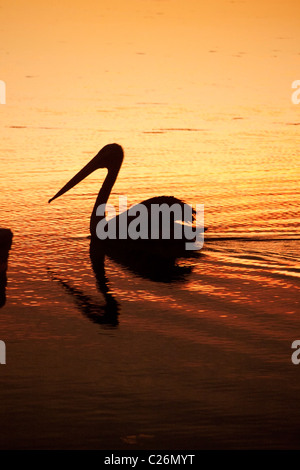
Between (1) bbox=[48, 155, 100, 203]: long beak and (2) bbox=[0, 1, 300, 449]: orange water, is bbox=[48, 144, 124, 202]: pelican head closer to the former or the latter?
(1) bbox=[48, 155, 100, 203]: long beak

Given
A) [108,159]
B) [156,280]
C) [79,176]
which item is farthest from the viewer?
[108,159]

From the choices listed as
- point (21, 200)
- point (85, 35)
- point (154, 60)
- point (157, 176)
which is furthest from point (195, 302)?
point (85, 35)

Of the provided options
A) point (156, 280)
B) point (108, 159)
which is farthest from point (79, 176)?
point (156, 280)

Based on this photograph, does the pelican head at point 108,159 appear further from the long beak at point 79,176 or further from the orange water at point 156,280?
the orange water at point 156,280

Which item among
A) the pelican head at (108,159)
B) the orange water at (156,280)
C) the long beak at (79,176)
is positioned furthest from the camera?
the pelican head at (108,159)

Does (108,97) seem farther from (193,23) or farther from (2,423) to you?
(2,423)

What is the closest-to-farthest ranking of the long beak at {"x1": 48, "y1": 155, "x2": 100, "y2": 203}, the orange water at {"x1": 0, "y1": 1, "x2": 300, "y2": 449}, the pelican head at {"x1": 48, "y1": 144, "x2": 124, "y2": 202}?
the orange water at {"x1": 0, "y1": 1, "x2": 300, "y2": 449} → the long beak at {"x1": 48, "y1": 155, "x2": 100, "y2": 203} → the pelican head at {"x1": 48, "y1": 144, "x2": 124, "y2": 202}

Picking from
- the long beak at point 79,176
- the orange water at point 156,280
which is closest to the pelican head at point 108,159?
Answer: the long beak at point 79,176

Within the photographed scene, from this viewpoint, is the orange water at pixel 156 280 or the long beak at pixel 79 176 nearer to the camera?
the orange water at pixel 156 280

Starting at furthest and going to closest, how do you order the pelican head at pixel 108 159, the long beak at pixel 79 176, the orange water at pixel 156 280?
the pelican head at pixel 108 159 < the long beak at pixel 79 176 < the orange water at pixel 156 280

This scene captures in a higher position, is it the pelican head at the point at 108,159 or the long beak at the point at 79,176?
the pelican head at the point at 108,159

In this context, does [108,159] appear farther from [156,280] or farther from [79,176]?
[156,280]

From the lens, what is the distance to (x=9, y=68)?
57.8 feet

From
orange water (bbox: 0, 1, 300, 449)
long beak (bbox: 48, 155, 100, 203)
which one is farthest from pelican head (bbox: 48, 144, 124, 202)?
orange water (bbox: 0, 1, 300, 449)
